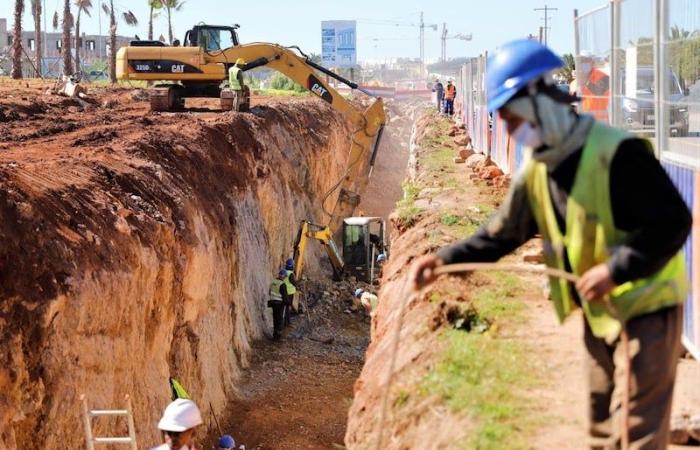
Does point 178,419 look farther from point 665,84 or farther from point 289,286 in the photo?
point 289,286

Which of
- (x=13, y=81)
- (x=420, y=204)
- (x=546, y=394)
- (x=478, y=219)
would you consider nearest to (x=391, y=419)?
(x=546, y=394)

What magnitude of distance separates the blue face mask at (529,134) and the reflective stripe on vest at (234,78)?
2469 centimetres

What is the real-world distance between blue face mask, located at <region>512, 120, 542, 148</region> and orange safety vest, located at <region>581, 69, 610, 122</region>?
596 centimetres

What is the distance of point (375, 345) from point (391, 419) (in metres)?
3.38

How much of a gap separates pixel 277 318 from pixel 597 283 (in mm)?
20829

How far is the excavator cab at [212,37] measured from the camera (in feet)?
101

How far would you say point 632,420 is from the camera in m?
4.44

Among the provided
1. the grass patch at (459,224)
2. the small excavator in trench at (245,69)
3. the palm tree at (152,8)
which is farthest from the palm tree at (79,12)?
the grass patch at (459,224)

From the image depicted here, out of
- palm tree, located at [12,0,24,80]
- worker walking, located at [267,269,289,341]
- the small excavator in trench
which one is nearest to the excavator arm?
the small excavator in trench

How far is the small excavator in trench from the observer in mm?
29766

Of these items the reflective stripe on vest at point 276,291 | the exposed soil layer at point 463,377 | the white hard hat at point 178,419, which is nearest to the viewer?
the exposed soil layer at point 463,377

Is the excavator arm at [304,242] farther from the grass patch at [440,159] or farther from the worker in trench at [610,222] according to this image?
the worker in trench at [610,222]

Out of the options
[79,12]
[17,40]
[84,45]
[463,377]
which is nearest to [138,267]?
[463,377]

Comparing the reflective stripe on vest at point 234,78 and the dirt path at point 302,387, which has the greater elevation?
the reflective stripe on vest at point 234,78
